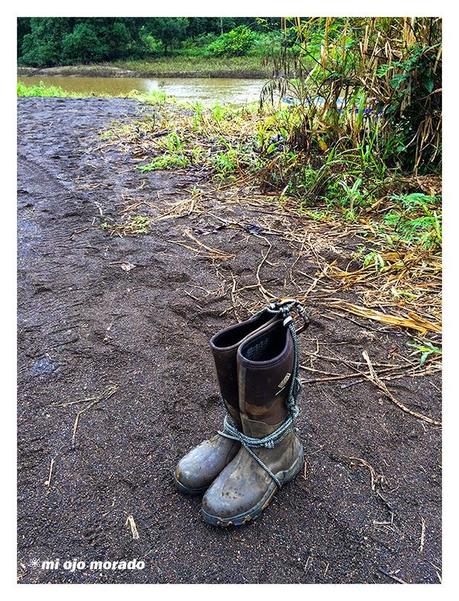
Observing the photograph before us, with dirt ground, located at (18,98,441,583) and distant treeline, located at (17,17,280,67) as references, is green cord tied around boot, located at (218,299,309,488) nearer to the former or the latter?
dirt ground, located at (18,98,441,583)

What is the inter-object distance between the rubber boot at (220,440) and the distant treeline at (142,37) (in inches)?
81.0

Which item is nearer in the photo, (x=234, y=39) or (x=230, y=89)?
(x=234, y=39)

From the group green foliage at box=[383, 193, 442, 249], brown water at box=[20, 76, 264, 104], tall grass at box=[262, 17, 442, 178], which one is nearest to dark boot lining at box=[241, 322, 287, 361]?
green foliage at box=[383, 193, 442, 249]

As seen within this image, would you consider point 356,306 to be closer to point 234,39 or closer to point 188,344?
point 188,344

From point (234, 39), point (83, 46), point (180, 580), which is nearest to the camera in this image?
point (180, 580)

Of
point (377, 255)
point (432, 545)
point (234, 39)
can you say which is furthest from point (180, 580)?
point (234, 39)

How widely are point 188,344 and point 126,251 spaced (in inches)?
33.6

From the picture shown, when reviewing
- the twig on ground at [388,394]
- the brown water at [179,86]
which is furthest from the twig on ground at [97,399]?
the brown water at [179,86]

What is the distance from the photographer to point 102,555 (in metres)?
1.06

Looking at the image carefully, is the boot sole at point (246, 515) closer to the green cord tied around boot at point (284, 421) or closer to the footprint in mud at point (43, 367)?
the green cord tied around boot at point (284, 421)

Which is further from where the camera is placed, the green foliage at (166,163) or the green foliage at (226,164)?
the green foliage at (166,163)

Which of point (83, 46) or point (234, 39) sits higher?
point (83, 46)

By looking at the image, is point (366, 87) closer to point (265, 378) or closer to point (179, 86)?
point (265, 378)

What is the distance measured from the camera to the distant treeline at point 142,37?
3.15m
